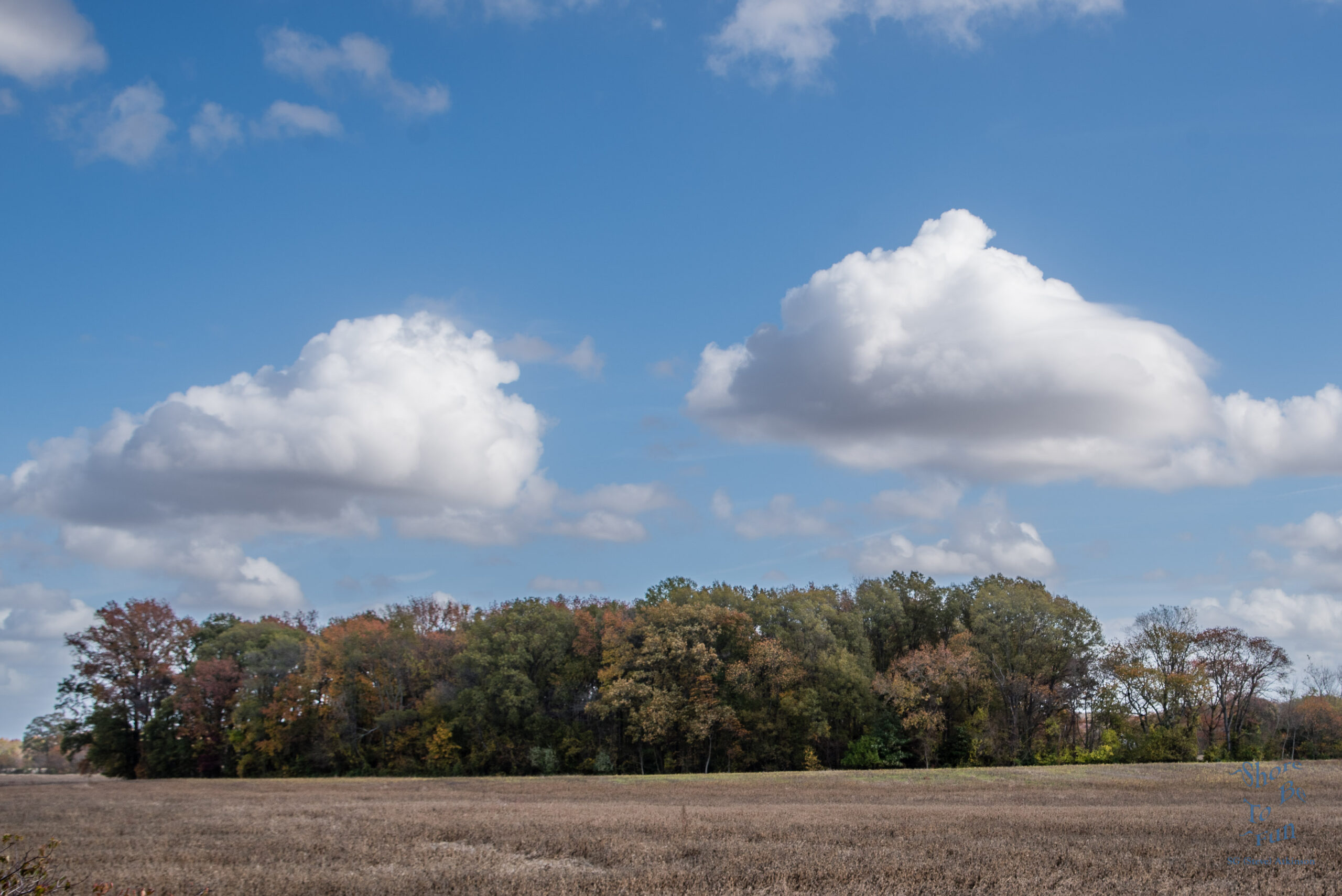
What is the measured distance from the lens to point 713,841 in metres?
19.2

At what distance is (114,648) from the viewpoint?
80.9m

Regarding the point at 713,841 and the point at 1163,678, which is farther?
the point at 1163,678

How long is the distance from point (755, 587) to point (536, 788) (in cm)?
3564

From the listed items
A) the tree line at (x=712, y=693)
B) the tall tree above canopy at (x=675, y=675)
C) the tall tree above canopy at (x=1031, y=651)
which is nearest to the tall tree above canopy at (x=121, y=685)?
the tree line at (x=712, y=693)

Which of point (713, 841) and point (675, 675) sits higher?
point (713, 841)

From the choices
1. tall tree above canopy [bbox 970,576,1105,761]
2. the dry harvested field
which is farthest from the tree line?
the dry harvested field

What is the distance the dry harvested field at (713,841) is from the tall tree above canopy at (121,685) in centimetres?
4995

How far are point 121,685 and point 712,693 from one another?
57.8 meters

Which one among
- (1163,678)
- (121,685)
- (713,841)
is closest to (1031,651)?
(1163,678)

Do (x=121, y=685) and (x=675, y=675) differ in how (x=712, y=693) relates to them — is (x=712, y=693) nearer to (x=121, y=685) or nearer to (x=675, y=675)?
(x=675, y=675)

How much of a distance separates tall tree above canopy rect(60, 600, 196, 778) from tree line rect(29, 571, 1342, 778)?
22cm

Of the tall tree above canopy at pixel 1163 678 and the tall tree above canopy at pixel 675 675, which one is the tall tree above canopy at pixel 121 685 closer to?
the tall tree above canopy at pixel 675 675

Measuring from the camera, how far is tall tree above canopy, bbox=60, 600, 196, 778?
265 feet

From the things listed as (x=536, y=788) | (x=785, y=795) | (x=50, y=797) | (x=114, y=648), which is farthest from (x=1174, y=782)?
(x=114, y=648)
